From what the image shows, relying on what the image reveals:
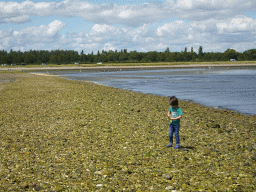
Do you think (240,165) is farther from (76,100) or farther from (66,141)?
(76,100)

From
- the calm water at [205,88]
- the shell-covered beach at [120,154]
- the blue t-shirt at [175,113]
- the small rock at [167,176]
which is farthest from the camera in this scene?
the calm water at [205,88]

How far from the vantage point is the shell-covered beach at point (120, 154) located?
28.3 ft

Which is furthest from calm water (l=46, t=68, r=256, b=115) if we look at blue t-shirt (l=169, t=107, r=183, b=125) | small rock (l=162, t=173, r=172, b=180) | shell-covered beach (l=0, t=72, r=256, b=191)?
small rock (l=162, t=173, r=172, b=180)

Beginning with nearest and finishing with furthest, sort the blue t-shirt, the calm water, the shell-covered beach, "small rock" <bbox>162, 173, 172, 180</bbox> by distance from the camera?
the shell-covered beach → "small rock" <bbox>162, 173, 172, 180</bbox> → the blue t-shirt → the calm water

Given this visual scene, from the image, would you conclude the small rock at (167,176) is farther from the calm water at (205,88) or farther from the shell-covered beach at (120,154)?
the calm water at (205,88)

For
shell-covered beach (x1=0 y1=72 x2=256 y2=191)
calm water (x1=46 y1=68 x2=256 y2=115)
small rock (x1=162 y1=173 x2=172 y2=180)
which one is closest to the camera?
shell-covered beach (x1=0 y1=72 x2=256 y2=191)

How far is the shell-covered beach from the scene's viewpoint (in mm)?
8625

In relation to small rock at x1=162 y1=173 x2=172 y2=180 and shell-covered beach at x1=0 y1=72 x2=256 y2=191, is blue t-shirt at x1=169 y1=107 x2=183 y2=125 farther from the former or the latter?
small rock at x1=162 y1=173 x2=172 y2=180

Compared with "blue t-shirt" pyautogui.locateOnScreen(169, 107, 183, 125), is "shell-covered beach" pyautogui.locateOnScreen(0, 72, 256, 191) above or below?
below

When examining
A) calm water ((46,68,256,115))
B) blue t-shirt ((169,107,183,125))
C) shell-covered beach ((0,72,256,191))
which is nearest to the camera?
shell-covered beach ((0,72,256,191))

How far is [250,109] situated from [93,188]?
865 inches

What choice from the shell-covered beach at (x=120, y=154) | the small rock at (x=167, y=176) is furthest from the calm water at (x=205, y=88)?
the small rock at (x=167, y=176)

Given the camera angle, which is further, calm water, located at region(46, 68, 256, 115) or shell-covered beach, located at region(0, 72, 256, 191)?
calm water, located at region(46, 68, 256, 115)

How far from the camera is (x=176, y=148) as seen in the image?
39.8 ft
